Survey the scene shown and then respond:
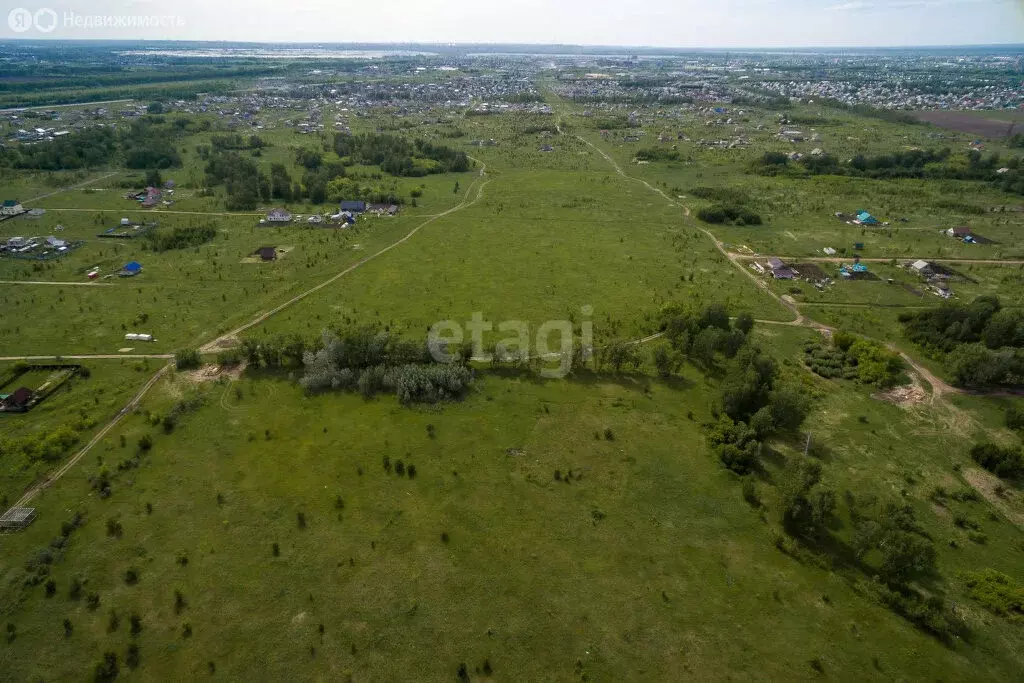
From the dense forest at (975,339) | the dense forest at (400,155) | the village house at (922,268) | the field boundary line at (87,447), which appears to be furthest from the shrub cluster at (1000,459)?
the dense forest at (400,155)

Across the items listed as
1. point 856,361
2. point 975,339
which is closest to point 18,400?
point 856,361

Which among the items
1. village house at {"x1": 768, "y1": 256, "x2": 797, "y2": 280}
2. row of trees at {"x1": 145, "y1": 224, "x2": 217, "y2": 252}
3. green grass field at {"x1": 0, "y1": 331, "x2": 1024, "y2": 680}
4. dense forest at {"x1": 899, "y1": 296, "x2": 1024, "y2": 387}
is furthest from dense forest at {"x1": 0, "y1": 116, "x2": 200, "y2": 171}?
dense forest at {"x1": 899, "y1": 296, "x2": 1024, "y2": 387}

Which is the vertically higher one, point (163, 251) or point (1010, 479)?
point (163, 251)

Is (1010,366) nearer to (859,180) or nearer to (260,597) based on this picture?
(260,597)

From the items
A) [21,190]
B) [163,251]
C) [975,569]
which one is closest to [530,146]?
[163,251]

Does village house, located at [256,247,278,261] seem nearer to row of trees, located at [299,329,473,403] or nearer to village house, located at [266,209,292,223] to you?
village house, located at [266,209,292,223]

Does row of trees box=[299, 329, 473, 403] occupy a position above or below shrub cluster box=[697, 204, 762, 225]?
below
